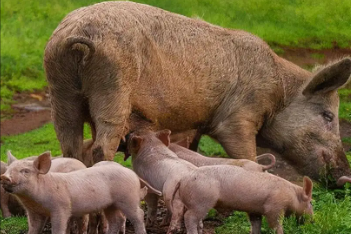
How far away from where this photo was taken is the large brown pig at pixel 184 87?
8141 mm

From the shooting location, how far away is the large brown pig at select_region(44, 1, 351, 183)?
8141 mm

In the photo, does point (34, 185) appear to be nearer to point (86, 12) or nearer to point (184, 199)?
point (184, 199)

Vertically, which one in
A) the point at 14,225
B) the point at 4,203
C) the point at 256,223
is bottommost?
the point at 4,203

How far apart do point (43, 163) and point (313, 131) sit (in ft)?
13.7

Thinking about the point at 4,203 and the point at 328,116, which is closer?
the point at 328,116

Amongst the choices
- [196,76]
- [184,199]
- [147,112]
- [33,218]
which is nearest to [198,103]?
[196,76]

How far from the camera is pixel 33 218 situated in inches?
283

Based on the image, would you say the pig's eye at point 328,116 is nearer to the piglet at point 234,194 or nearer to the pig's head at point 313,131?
the pig's head at point 313,131

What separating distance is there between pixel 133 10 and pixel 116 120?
1.37 meters

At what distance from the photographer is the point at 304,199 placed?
24.7 ft

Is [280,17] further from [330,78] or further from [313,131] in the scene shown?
[313,131]

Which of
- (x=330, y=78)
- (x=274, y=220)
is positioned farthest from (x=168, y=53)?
(x=274, y=220)

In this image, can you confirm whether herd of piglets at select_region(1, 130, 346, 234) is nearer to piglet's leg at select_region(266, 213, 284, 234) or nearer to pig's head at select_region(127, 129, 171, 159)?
piglet's leg at select_region(266, 213, 284, 234)

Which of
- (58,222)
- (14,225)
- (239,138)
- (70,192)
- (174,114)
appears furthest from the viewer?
(239,138)
